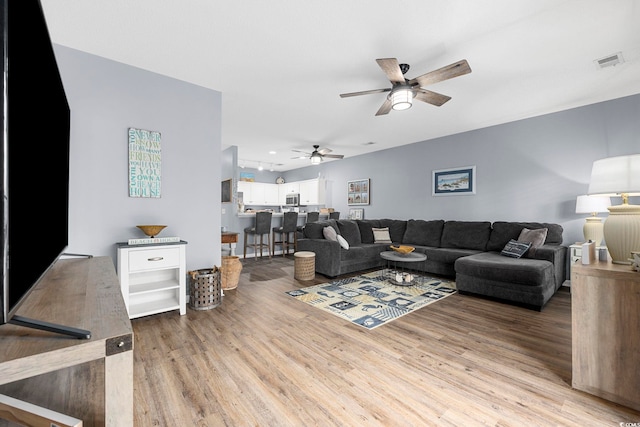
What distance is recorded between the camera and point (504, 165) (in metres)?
4.48

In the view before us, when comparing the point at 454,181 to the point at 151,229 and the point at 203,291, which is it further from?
the point at 151,229

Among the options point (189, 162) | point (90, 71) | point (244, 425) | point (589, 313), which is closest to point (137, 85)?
point (90, 71)

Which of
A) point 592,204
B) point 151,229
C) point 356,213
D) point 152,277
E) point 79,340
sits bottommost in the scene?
point 152,277

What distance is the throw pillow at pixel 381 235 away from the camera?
17.4ft

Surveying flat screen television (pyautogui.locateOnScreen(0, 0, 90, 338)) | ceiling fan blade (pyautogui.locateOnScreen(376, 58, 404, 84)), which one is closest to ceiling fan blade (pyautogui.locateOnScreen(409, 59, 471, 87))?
ceiling fan blade (pyautogui.locateOnScreen(376, 58, 404, 84))

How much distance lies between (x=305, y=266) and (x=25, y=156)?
141 inches

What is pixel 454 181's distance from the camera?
511cm

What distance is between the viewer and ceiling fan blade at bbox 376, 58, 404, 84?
224cm

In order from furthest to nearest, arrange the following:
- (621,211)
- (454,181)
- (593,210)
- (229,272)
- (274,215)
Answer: (274,215) → (454,181) → (229,272) → (593,210) → (621,211)

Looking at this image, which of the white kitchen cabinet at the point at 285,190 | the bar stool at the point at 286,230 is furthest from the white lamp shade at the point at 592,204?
the white kitchen cabinet at the point at 285,190

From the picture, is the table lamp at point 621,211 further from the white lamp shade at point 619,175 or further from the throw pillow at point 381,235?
the throw pillow at point 381,235

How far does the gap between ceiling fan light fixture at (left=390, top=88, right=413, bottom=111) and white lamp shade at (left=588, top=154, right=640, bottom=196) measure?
1.55 m

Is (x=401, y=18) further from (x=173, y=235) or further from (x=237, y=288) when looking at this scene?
(x=237, y=288)

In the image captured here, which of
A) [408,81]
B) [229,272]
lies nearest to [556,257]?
[408,81]
